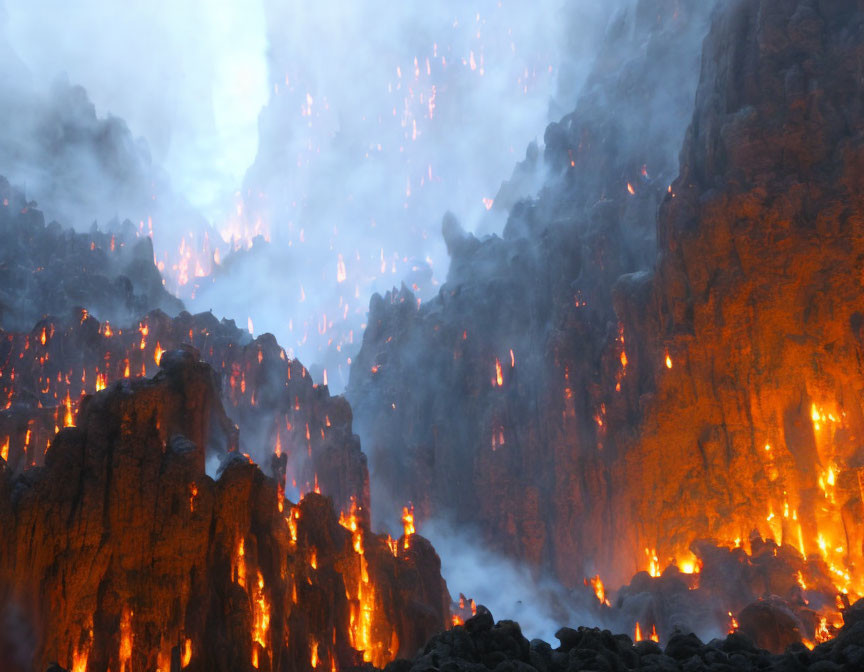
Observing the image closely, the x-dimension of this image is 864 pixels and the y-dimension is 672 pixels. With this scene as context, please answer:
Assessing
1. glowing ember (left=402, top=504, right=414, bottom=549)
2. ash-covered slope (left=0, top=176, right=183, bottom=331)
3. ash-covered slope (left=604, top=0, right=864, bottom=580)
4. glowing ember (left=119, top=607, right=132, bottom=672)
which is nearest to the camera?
glowing ember (left=119, top=607, right=132, bottom=672)

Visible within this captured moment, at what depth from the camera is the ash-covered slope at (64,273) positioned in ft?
237

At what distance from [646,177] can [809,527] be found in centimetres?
4084

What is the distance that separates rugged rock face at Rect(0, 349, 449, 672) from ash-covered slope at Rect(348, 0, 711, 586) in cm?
3034

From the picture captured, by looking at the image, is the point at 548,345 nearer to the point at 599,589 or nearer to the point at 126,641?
the point at 599,589

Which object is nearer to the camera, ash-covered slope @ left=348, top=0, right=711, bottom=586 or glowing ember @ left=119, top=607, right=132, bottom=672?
glowing ember @ left=119, top=607, right=132, bottom=672

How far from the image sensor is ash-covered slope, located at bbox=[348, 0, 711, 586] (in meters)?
71.1

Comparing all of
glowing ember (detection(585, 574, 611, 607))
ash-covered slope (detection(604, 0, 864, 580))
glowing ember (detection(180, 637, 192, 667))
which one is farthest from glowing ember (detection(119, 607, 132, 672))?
ash-covered slope (detection(604, 0, 864, 580))

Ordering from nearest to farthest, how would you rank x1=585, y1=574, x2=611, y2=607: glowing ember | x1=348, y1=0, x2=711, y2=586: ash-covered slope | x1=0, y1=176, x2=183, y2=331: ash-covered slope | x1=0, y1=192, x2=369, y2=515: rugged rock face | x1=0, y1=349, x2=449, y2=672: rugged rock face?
x1=0, y1=349, x2=449, y2=672: rugged rock face, x1=585, y1=574, x2=611, y2=607: glowing ember, x1=0, y1=192, x2=369, y2=515: rugged rock face, x1=348, y1=0, x2=711, y2=586: ash-covered slope, x1=0, y1=176, x2=183, y2=331: ash-covered slope

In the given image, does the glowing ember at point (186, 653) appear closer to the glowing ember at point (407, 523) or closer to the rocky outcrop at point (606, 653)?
the rocky outcrop at point (606, 653)

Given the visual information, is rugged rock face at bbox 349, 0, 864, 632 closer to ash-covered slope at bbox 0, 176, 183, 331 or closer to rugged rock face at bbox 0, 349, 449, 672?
rugged rock face at bbox 0, 349, 449, 672

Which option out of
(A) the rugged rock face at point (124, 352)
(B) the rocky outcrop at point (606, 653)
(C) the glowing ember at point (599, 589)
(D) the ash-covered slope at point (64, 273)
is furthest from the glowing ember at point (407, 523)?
(D) the ash-covered slope at point (64, 273)

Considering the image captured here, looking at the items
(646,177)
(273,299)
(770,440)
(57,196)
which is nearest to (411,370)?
(646,177)

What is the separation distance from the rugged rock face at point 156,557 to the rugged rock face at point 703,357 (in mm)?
28491

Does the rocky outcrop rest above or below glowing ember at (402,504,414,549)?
below
